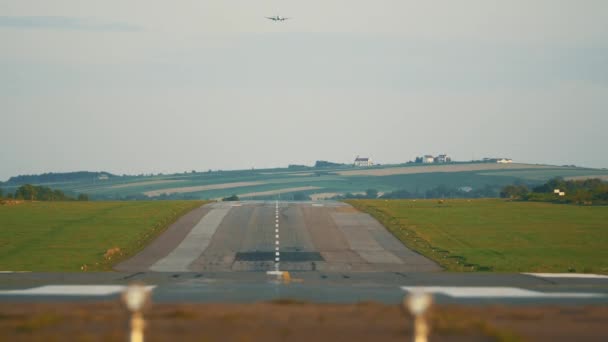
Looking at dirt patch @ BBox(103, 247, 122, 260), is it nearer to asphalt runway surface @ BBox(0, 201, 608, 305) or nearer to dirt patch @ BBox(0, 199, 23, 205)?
asphalt runway surface @ BBox(0, 201, 608, 305)

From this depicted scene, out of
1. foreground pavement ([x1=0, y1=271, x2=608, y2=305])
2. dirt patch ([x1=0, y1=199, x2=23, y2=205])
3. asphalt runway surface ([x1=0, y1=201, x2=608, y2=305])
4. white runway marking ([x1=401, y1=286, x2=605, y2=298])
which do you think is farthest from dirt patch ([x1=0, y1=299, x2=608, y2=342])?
dirt patch ([x1=0, y1=199, x2=23, y2=205])

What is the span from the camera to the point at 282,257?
51406 millimetres

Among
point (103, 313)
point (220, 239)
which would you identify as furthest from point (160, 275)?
point (220, 239)

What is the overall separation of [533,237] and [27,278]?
125 feet

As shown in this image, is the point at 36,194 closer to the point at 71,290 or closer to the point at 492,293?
the point at 71,290

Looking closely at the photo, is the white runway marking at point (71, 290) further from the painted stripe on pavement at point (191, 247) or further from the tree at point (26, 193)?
the tree at point (26, 193)

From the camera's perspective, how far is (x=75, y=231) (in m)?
64.6

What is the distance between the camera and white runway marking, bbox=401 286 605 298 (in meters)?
28.7

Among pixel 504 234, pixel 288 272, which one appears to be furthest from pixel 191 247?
pixel 504 234

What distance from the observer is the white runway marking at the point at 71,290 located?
2838 centimetres

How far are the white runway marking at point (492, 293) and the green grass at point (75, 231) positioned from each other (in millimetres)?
22336

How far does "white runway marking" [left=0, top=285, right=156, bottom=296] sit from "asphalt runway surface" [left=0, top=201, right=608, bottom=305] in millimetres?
35

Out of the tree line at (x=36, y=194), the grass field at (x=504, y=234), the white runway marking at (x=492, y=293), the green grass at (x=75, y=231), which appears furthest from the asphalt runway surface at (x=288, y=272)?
the tree line at (x=36, y=194)

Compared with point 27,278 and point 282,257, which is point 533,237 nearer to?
point 282,257
